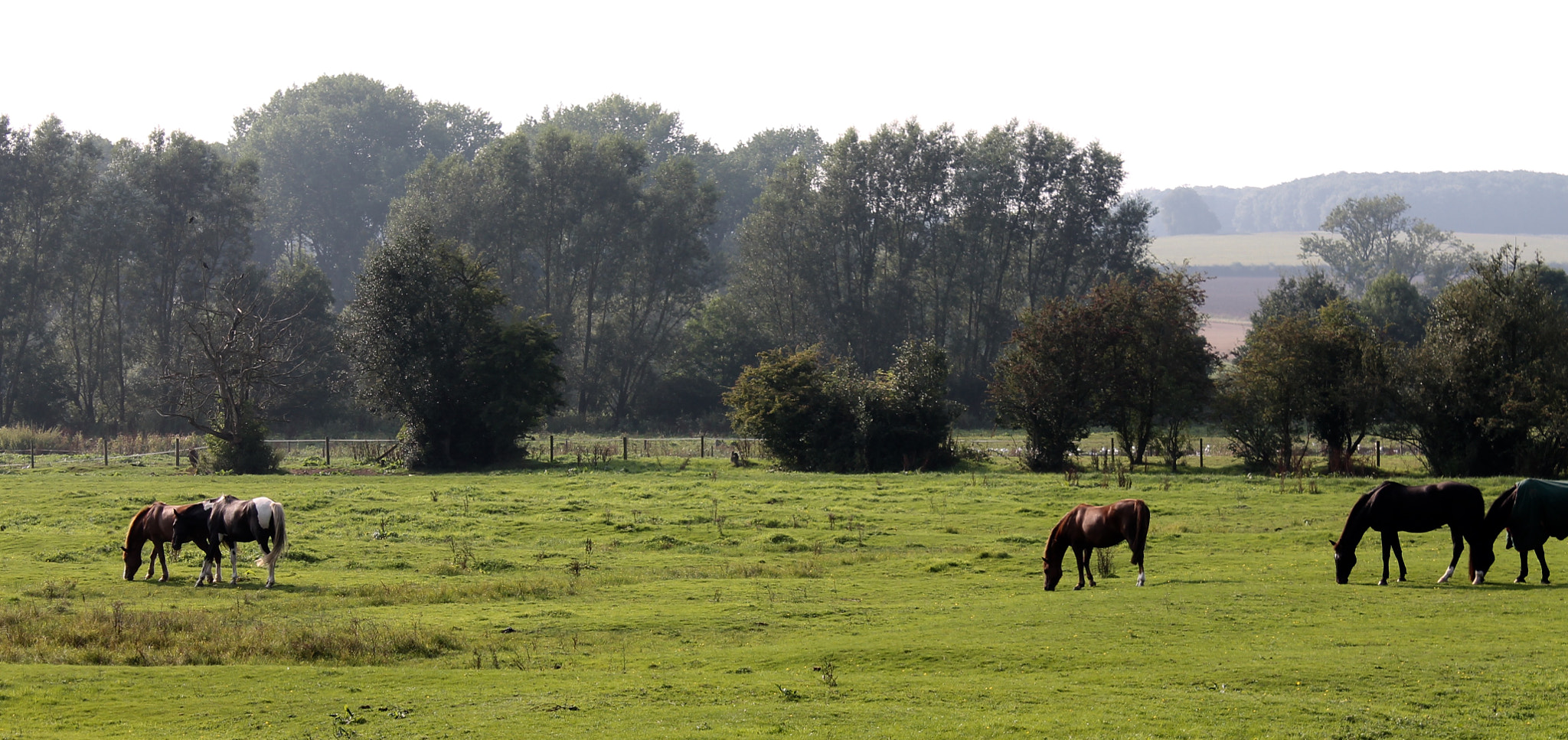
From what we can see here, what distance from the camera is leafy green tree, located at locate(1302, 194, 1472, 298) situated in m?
135

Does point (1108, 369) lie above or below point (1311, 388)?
above

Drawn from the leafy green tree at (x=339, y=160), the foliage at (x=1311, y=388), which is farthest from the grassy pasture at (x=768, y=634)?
the leafy green tree at (x=339, y=160)

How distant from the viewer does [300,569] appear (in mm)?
25078

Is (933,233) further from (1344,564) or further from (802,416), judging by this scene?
(1344,564)

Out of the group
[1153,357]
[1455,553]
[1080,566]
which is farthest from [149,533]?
[1153,357]

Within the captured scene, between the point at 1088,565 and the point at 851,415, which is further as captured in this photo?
the point at 851,415

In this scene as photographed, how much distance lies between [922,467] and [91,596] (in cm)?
3151

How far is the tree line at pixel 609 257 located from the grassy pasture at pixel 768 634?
49.9 metres

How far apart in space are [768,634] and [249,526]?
38.5 feet

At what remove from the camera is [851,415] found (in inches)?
1935

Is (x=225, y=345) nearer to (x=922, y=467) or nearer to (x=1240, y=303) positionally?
(x=922, y=467)

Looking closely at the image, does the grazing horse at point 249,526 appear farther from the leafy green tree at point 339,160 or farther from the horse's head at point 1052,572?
the leafy green tree at point 339,160

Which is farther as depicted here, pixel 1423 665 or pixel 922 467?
pixel 922 467

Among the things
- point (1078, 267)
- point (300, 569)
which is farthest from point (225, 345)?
point (1078, 267)
